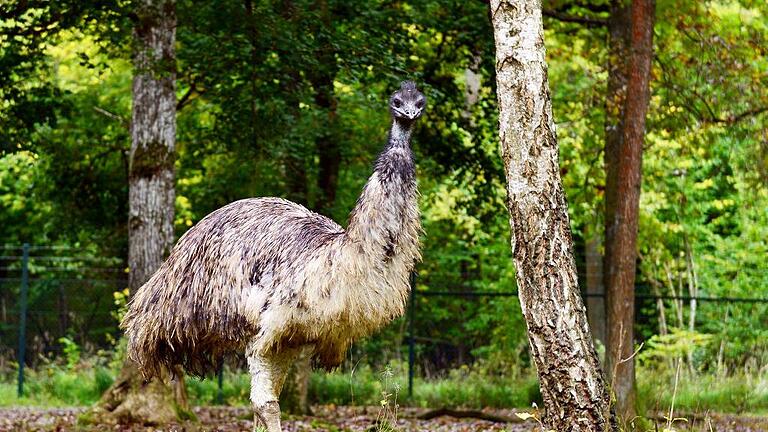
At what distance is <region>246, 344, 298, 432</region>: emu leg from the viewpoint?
7289mm

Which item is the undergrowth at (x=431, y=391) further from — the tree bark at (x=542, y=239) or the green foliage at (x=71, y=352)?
the tree bark at (x=542, y=239)

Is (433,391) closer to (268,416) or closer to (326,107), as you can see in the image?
(326,107)

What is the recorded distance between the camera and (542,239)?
6457 mm

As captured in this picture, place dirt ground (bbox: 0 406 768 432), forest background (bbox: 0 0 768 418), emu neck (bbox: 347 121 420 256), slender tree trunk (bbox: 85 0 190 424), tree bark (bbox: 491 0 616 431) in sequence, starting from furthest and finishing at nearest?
forest background (bbox: 0 0 768 418), slender tree trunk (bbox: 85 0 190 424), dirt ground (bbox: 0 406 768 432), emu neck (bbox: 347 121 420 256), tree bark (bbox: 491 0 616 431)

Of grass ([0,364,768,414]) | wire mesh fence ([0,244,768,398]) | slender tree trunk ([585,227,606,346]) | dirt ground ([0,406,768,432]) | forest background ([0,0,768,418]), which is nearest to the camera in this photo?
dirt ground ([0,406,768,432])

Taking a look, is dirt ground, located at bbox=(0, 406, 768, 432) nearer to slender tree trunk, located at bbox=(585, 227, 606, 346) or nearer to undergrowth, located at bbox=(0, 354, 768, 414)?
undergrowth, located at bbox=(0, 354, 768, 414)

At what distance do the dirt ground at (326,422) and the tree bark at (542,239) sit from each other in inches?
150

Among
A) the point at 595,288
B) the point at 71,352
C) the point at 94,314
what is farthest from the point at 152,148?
the point at 595,288

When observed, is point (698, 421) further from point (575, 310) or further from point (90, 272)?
point (90, 272)

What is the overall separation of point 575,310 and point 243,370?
11.3 metres

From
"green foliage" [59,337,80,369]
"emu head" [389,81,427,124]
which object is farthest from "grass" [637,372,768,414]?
"green foliage" [59,337,80,369]

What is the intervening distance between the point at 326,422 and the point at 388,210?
17.3 ft

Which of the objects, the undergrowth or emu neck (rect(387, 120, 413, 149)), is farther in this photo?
the undergrowth

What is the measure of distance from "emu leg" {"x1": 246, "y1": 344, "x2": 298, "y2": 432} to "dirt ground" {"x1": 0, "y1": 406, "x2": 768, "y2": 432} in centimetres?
251
